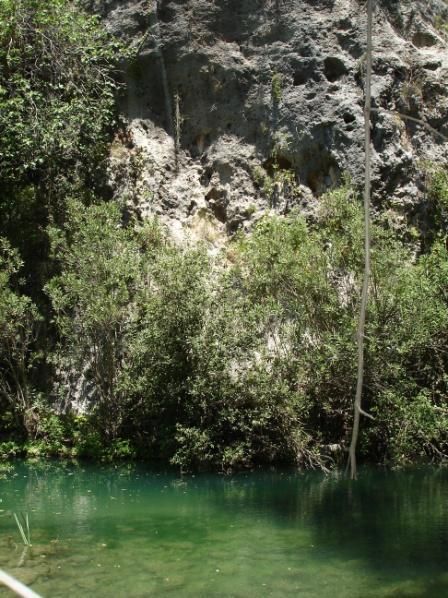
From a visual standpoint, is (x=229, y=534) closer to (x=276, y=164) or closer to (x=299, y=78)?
(x=276, y=164)

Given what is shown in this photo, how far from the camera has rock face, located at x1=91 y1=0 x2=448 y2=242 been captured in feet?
65.9

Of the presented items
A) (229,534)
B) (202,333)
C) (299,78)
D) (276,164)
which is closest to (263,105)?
(299,78)

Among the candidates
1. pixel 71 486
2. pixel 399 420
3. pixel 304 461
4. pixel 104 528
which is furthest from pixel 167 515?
pixel 399 420

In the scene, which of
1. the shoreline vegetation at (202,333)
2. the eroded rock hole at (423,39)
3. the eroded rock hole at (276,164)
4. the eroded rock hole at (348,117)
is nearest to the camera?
the shoreline vegetation at (202,333)

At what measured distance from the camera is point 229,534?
9.95 metres

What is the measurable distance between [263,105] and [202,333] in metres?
9.03

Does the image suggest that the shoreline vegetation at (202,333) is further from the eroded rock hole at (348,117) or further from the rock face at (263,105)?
the eroded rock hole at (348,117)

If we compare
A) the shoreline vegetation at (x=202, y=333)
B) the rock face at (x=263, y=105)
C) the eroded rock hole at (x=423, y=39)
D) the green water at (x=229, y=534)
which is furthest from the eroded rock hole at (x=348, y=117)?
the green water at (x=229, y=534)

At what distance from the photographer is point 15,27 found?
18.9 metres

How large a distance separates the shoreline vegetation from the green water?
1165 mm

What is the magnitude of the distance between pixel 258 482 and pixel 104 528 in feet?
12.6

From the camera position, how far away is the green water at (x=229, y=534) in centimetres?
782

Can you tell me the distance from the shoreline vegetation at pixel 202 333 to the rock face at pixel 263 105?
1.50 meters

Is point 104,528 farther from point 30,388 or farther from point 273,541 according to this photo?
point 30,388
